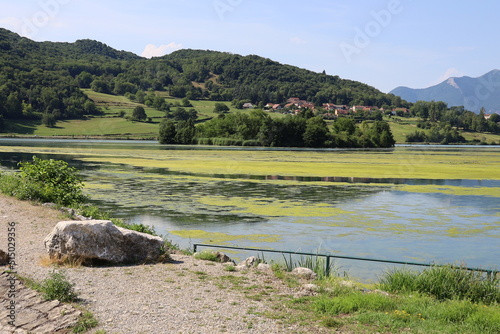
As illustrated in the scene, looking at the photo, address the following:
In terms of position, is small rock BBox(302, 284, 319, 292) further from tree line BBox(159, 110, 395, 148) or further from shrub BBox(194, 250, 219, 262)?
tree line BBox(159, 110, 395, 148)

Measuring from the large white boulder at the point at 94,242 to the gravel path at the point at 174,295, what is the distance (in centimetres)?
39

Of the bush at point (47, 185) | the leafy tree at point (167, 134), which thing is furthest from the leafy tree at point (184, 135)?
the bush at point (47, 185)

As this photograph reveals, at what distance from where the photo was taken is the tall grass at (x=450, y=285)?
10578 mm

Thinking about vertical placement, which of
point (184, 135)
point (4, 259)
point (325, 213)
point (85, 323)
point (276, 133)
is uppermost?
point (276, 133)

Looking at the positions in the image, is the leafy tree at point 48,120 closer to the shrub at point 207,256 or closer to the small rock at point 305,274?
the shrub at point 207,256

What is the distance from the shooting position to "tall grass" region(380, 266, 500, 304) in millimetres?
10578

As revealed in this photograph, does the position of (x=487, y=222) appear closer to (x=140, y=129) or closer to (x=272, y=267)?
(x=272, y=267)

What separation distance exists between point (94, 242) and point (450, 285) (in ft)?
27.1

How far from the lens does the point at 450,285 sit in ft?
35.1

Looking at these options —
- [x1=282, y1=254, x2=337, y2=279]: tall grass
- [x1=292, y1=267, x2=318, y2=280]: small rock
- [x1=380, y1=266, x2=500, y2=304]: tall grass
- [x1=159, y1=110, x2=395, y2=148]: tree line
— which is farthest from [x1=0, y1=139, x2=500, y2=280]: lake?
[x1=159, y1=110, x2=395, y2=148]: tree line

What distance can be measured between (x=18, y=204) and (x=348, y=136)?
132 meters

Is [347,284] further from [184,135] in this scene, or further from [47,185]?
[184,135]

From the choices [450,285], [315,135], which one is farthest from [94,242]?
[315,135]

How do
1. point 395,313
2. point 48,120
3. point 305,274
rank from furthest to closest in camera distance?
point 48,120
point 305,274
point 395,313
